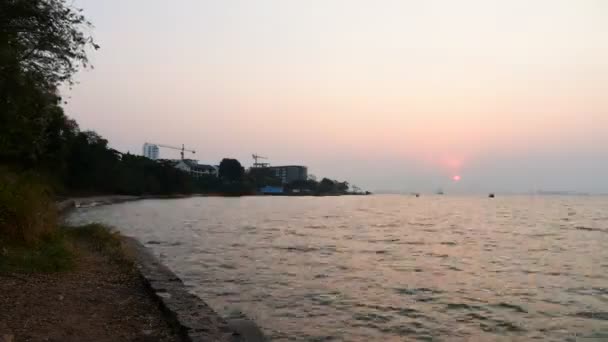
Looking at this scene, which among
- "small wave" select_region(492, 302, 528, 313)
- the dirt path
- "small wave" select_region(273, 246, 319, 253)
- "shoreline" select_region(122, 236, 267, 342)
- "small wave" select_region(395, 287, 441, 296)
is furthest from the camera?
"small wave" select_region(273, 246, 319, 253)

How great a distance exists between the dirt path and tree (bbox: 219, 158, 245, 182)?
181 metres

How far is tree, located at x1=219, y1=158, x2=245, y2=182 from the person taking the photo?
189250 millimetres

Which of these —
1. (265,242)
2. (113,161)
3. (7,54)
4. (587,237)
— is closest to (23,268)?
(7,54)

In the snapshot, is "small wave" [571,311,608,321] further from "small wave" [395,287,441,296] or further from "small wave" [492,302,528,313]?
"small wave" [395,287,441,296]

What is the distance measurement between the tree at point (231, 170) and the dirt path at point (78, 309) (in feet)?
593

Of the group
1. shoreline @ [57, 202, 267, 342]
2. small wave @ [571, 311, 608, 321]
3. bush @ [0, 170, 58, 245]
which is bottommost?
small wave @ [571, 311, 608, 321]

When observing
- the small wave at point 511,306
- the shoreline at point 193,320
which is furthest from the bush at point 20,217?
the small wave at point 511,306

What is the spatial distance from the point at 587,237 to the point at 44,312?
30135mm

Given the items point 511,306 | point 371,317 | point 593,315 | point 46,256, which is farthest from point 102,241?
point 593,315

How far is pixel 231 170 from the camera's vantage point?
189 meters

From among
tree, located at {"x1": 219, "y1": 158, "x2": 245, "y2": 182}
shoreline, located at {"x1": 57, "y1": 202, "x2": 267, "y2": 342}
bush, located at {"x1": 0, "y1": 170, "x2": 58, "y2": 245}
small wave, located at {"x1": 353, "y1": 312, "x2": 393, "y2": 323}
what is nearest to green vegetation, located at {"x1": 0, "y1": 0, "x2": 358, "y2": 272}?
bush, located at {"x1": 0, "y1": 170, "x2": 58, "y2": 245}

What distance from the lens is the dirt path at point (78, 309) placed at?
6.15 m

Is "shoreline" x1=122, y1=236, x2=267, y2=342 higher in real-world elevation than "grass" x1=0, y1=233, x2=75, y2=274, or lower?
lower

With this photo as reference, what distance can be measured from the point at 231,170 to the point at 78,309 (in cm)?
18391
